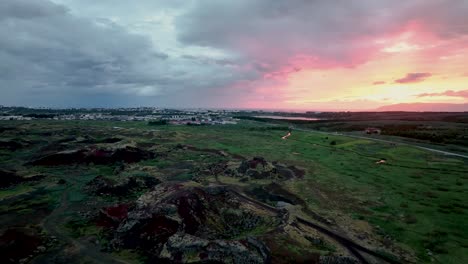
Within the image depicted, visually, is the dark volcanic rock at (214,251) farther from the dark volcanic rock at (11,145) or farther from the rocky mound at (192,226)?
the dark volcanic rock at (11,145)

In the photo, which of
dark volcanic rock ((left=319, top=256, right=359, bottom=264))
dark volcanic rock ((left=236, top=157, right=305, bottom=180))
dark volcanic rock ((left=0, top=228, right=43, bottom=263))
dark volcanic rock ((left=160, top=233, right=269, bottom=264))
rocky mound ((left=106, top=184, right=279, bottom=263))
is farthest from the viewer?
dark volcanic rock ((left=236, top=157, right=305, bottom=180))

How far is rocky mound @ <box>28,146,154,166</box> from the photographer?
51312 millimetres

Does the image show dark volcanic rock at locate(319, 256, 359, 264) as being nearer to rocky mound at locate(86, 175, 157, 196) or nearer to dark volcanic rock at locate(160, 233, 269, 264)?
dark volcanic rock at locate(160, 233, 269, 264)

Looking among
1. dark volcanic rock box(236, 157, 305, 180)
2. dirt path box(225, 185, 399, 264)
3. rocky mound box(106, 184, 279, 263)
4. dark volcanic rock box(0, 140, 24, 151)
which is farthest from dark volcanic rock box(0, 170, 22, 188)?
dark volcanic rock box(0, 140, 24, 151)

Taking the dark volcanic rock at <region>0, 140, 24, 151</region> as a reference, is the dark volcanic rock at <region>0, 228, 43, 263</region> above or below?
below

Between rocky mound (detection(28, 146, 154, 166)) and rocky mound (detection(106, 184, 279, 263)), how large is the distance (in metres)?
29.2

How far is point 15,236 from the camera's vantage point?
22.2 m

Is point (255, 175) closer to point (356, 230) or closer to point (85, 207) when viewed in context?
point (356, 230)

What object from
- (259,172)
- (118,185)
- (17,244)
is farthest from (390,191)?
(17,244)

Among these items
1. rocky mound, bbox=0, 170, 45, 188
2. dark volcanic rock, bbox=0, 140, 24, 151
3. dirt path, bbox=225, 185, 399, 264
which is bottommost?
dirt path, bbox=225, 185, 399, 264

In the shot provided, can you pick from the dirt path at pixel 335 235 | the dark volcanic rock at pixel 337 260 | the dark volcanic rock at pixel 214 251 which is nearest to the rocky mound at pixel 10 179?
the dark volcanic rock at pixel 214 251

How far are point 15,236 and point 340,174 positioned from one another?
43.0 m

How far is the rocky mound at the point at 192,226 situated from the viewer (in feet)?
62.6

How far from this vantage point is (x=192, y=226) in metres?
23.8
